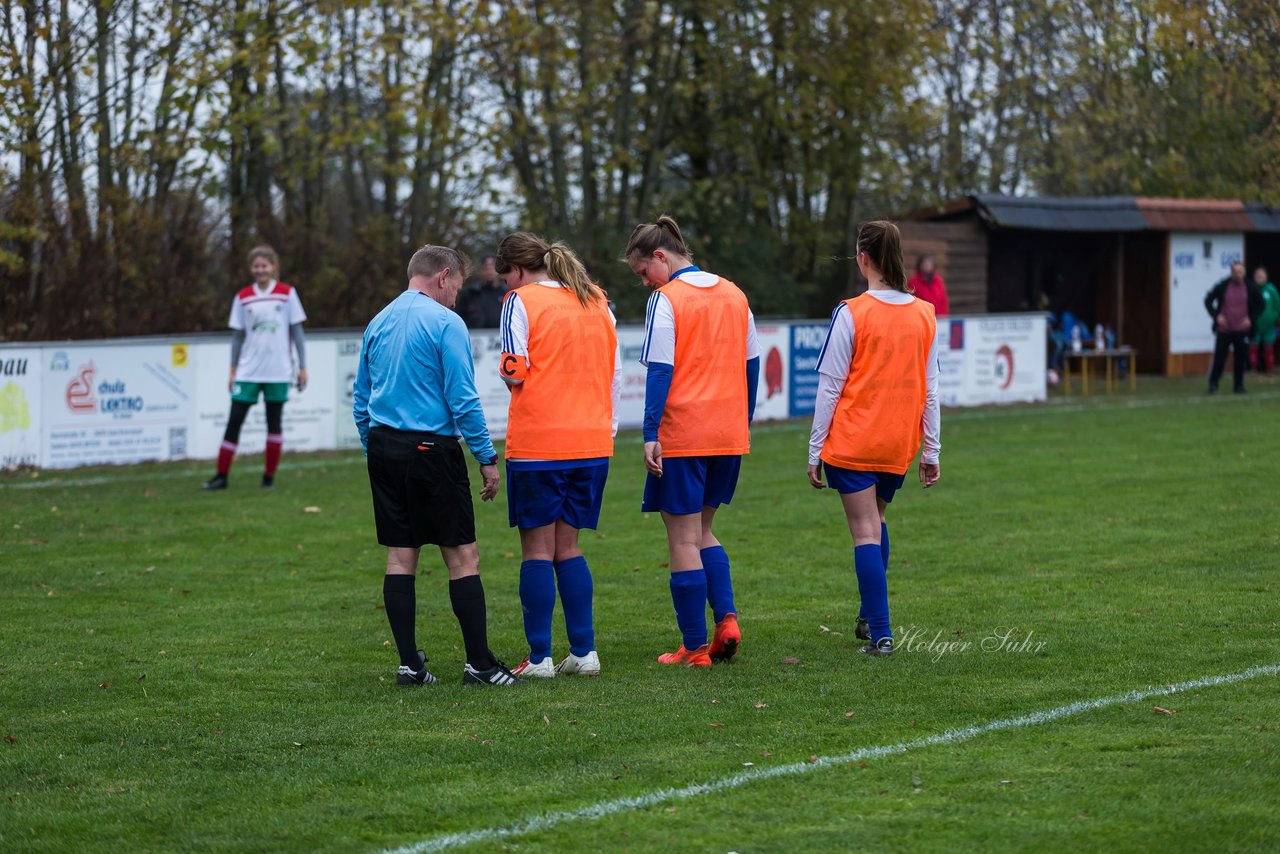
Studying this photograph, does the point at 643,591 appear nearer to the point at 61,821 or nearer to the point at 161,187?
the point at 61,821

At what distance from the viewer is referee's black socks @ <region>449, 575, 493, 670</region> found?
672 centimetres

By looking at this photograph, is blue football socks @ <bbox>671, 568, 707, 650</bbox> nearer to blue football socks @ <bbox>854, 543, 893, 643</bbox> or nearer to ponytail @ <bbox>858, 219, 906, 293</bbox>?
blue football socks @ <bbox>854, 543, 893, 643</bbox>

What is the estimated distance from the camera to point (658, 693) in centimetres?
648

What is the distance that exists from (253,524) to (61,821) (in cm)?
734

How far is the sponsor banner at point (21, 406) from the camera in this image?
15.2 m

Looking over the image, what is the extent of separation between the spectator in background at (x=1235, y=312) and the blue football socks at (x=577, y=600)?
18.7m

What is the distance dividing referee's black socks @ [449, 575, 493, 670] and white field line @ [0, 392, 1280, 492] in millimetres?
8842

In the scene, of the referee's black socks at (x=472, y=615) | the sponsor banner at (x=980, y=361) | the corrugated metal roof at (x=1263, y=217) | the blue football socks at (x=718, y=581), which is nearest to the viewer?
the referee's black socks at (x=472, y=615)

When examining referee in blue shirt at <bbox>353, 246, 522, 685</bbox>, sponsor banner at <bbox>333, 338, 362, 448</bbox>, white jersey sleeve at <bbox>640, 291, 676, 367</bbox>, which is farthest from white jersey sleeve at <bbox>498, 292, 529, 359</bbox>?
sponsor banner at <bbox>333, 338, 362, 448</bbox>

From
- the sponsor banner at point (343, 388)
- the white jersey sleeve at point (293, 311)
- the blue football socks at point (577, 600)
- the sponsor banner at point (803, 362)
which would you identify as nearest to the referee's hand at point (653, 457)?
the blue football socks at point (577, 600)

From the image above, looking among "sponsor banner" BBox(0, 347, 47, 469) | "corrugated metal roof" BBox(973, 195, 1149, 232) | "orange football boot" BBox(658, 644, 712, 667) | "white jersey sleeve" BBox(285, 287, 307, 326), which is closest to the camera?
"orange football boot" BBox(658, 644, 712, 667)

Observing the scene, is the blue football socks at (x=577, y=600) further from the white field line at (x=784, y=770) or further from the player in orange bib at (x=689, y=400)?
the white field line at (x=784, y=770)

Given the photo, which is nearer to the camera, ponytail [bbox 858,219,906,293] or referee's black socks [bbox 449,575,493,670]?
referee's black socks [bbox 449,575,493,670]

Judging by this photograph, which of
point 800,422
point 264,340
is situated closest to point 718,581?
point 264,340
